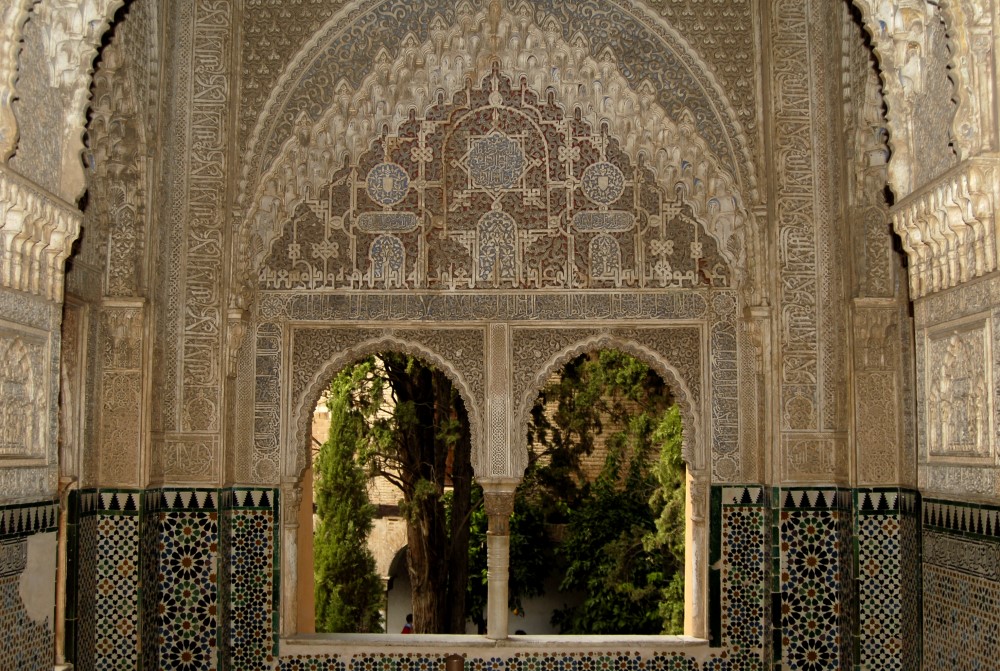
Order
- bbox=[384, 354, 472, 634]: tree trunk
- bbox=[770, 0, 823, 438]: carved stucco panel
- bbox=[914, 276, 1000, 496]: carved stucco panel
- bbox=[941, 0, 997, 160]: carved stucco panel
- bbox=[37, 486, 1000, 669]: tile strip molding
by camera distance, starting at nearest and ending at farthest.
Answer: bbox=[941, 0, 997, 160]: carved stucco panel < bbox=[914, 276, 1000, 496]: carved stucco panel < bbox=[37, 486, 1000, 669]: tile strip molding < bbox=[770, 0, 823, 438]: carved stucco panel < bbox=[384, 354, 472, 634]: tree trunk

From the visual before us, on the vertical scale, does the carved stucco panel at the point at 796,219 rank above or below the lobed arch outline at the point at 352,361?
above

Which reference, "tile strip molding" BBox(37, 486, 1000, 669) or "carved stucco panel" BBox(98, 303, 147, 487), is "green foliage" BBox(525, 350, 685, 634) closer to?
"tile strip molding" BBox(37, 486, 1000, 669)

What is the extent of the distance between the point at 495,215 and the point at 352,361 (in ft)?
4.54

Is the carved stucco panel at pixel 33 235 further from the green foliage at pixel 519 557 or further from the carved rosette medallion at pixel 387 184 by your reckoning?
the green foliage at pixel 519 557

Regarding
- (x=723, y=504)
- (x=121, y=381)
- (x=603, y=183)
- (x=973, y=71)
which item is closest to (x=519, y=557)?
(x=723, y=504)

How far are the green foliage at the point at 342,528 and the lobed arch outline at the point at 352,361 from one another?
17.5 feet

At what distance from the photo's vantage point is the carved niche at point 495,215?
7586mm

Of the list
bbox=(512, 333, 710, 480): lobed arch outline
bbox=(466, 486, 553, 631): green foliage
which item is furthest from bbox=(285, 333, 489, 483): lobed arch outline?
bbox=(466, 486, 553, 631): green foliage

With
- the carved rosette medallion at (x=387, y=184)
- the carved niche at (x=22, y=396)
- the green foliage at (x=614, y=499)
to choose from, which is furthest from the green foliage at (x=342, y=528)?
the carved niche at (x=22, y=396)

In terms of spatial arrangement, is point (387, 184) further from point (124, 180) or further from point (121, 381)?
point (121, 381)

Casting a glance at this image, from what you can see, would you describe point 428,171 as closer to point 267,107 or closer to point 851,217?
point 267,107

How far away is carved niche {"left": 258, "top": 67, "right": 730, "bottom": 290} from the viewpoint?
24.9ft

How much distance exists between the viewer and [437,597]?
12.4 meters

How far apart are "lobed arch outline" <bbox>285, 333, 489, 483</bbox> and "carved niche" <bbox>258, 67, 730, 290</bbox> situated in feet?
1.31
